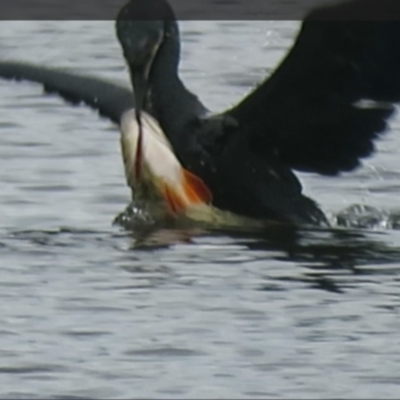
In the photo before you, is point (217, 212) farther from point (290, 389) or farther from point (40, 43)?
point (40, 43)

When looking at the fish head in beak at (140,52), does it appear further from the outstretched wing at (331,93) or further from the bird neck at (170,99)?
the outstretched wing at (331,93)

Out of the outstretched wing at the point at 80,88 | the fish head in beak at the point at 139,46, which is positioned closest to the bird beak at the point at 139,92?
the fish head in beak at the point at 139,46

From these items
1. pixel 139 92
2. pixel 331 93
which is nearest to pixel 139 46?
pixel 139 92

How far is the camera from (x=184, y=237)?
10.4m

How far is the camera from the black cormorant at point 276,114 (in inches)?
385

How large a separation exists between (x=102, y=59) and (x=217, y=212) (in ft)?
14.3

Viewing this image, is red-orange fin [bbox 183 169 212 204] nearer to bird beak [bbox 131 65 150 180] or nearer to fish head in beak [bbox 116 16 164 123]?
bird beak [bbox 131 65 150 180]

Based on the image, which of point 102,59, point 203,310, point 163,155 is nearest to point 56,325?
point 203,310

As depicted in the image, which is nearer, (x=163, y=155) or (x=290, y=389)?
(x=290, y=389)

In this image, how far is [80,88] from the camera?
37.2 feet

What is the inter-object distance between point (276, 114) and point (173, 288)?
1.22 metres

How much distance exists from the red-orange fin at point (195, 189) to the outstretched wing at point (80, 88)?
0.67 m

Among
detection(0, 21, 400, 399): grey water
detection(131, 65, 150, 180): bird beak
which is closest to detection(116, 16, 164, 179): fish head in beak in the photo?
detection(131, 65, 150, 180): bird beak

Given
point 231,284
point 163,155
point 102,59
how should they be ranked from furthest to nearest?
1. point 102,59
2. point 163,155
3. point 231,284
